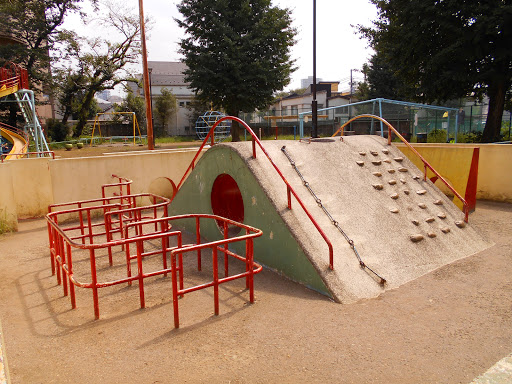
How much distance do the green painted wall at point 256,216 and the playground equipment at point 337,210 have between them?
0.01 meters

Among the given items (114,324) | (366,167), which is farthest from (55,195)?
(366,167)

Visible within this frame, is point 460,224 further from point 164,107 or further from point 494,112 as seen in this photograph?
point 164,107

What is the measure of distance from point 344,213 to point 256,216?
1.33m

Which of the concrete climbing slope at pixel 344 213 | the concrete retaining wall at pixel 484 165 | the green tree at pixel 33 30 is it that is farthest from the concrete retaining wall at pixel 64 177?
the green tree at pixel 33 30

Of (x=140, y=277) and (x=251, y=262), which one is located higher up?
(x=251, y=262)

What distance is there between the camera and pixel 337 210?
5.95m

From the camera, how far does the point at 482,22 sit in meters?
15.8

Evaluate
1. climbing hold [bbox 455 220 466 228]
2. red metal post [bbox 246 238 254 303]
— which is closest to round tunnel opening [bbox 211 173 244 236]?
red metal post [bbox 246 238 254 303]

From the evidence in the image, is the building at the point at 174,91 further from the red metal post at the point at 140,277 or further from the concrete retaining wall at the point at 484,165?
the red metal post at the point at 140,277

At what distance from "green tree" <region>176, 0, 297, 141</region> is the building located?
1142cm

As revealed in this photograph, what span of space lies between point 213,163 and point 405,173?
147 inches

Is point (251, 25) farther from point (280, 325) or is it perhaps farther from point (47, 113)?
point (47, 113)

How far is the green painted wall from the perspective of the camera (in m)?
5.08

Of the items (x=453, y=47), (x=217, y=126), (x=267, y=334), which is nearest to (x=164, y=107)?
(x=217, y=126)
